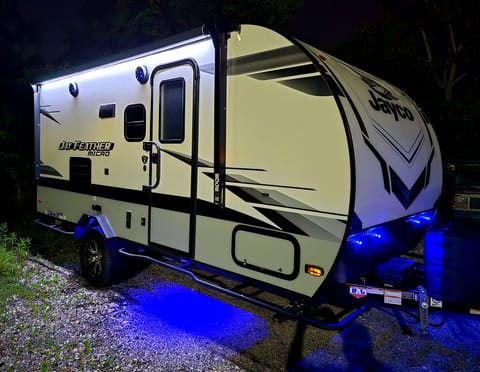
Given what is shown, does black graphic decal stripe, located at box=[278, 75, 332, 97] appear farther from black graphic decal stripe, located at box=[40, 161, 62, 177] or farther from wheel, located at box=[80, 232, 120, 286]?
black graphic decal stripe, located at box=[40, 161, 62, 177]

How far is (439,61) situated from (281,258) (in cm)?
1033

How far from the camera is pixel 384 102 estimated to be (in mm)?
3973

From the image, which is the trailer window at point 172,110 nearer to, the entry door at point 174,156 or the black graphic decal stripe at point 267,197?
the entry door at point 174,156

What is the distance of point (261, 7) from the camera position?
548 inches

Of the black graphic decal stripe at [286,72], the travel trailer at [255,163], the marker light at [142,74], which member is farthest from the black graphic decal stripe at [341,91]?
the marker light at [142,74]

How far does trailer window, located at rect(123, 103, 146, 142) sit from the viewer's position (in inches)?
187

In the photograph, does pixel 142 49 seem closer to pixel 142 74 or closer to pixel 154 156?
pixel 142 74

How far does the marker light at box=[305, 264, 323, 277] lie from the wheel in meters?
3.06

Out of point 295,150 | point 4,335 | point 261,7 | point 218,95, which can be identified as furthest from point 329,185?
point 261,7

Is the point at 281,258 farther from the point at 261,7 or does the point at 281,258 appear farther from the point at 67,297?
the point at 261,7

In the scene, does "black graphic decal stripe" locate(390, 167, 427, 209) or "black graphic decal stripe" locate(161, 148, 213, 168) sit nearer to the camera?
"black graphic decal stripe" locate(390, 167, 427, 209)

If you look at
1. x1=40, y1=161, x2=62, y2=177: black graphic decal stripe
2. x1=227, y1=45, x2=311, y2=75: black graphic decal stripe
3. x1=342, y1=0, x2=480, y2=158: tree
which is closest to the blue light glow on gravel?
x1=40, y1=161, x2=62, y2=177: black graphic decal stripe

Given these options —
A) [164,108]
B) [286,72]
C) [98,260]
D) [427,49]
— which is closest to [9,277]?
[98,260]

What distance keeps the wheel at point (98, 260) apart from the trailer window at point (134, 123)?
1462mm
